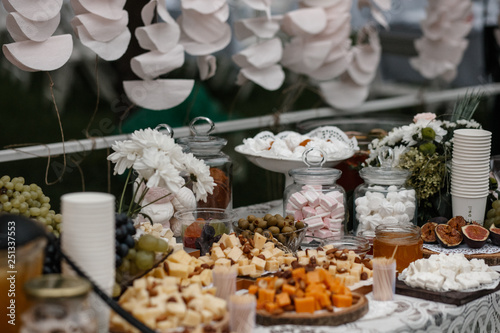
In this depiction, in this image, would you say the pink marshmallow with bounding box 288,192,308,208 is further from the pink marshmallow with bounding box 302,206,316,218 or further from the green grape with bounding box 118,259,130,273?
the green grape with bounding box 118,259,130,273

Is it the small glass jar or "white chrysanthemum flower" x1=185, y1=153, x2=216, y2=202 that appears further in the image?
"white chrysanthemum flower" x1=185, y1=153, x2=216, y2=202

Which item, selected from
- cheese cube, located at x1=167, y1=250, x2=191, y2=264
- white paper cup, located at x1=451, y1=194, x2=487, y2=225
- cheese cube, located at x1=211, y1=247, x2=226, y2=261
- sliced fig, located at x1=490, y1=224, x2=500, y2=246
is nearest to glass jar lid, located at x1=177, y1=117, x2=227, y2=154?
cheese cube, located at x1=211, y1=247, x2=226, y2=261

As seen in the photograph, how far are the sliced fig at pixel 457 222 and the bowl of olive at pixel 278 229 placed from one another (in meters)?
0.53

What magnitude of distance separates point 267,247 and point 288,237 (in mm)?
100

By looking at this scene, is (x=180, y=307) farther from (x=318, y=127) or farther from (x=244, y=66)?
(x=244, y=66)

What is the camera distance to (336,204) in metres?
2.25

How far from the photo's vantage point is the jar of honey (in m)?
2.02

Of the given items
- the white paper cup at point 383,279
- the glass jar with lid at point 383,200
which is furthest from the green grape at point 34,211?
the glass jar with lid at point 383,200

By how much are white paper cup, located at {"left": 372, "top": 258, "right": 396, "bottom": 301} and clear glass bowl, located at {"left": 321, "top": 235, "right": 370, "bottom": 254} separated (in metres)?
0.32

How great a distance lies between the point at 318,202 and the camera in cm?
226

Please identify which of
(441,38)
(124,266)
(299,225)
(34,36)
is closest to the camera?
(124,266)

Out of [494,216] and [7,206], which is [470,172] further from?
[7,206]

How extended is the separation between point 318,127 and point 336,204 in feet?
2.55

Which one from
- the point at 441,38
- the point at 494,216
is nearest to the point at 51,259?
the point at 494,216
